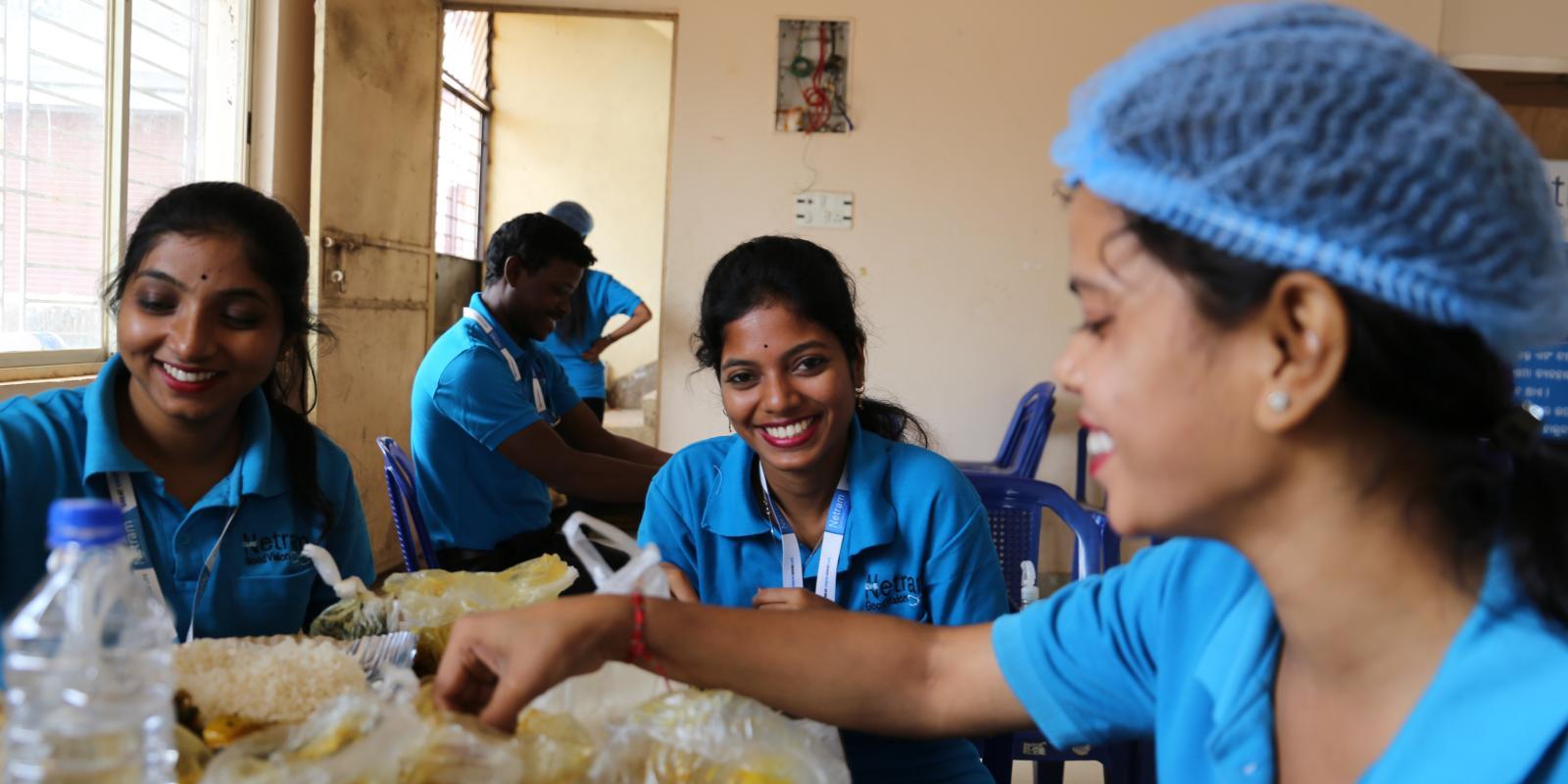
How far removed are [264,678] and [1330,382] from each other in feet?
3.30

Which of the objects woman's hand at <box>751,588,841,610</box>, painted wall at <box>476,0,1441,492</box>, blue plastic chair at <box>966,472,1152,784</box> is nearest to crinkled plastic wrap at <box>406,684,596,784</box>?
woman's hand at <box>751,588,841,610</box>

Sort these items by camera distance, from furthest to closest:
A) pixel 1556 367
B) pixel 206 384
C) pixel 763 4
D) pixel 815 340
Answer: pixel 763 4 < pixel 1556 367 < pixel 815 340 < pixel 206 384

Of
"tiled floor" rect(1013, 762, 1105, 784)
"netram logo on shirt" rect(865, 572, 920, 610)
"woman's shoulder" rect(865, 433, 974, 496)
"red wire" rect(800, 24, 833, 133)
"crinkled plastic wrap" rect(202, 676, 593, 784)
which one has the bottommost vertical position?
"tiled floor" rect(1013, 762, 1105, 784)

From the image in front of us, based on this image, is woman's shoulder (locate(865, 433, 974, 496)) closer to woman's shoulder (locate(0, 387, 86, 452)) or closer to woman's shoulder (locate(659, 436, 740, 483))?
woman's shoulder (locate(659, 436, 740, 483))

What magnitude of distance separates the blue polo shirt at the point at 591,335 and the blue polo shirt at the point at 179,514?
365cm

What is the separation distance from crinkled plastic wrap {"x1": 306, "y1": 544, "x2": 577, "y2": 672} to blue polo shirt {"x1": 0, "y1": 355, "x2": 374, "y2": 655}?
0.96 ft

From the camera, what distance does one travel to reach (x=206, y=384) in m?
1.68

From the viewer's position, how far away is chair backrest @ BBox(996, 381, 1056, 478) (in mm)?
4488

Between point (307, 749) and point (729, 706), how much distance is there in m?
0.38

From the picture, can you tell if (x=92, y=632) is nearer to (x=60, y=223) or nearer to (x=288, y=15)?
(x=60, y=223)

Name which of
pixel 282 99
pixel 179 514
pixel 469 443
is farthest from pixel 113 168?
pixel 179 514

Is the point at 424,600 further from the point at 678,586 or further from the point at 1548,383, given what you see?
Answer: the point at 1548,383

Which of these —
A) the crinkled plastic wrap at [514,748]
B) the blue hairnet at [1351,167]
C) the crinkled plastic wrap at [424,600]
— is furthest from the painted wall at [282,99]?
the blue hairnet at [1351,167]

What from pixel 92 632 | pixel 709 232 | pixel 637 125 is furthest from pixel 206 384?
pixel 637 125
